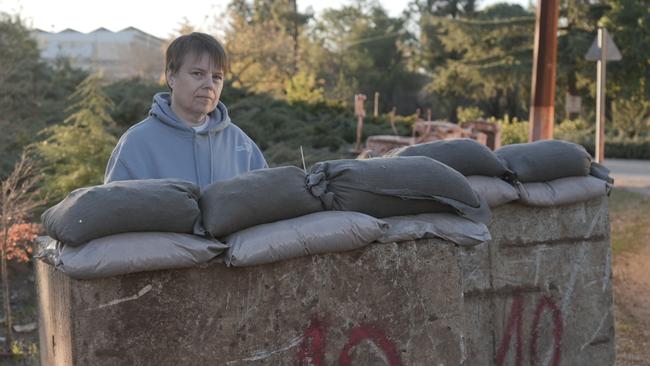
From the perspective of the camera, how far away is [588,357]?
4.62 metres

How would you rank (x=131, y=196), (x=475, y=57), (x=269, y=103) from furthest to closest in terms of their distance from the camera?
(x=475, y=57) < (x=269, y=103) < (x=131, y=196)

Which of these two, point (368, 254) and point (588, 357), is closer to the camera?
point (368, 254)

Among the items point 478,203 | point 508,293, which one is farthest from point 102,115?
point 478,203

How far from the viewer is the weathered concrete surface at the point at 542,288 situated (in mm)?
4352

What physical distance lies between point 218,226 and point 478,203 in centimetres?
Answer: 107

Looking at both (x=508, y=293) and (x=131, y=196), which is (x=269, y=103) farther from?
(x=131, y=196)

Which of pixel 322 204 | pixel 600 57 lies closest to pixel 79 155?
pixel 322 204

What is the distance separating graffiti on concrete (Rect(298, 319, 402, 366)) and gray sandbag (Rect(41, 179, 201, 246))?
547 millimetres

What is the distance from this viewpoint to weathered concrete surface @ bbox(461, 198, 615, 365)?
4.35 m

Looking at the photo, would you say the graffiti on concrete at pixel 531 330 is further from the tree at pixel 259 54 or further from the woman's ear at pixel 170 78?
the tree at pixel 259 54

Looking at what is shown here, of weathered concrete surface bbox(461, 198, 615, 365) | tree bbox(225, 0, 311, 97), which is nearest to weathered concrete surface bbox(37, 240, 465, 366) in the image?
weathered concrete surface bbox(461, 198, 615, 365)

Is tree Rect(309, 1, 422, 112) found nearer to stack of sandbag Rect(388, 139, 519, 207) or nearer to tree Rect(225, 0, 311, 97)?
tree Rect(225, 0, 311, 97)

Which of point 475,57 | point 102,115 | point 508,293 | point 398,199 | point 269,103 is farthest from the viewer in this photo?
point 475,57

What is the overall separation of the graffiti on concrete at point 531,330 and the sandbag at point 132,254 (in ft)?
6.76
